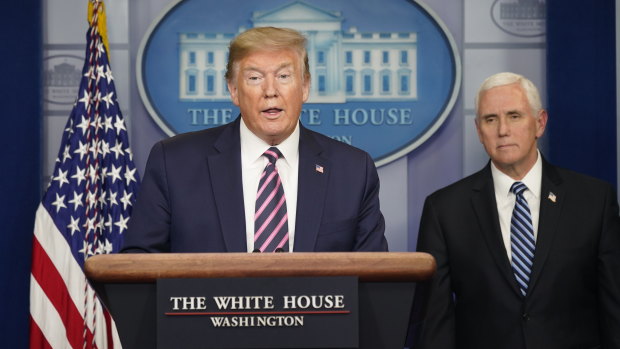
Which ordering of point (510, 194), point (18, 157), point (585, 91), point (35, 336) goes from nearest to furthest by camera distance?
point (510, 194), point (35, 336), point (18, 157), point (585, 91)

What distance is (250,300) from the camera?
1.30m

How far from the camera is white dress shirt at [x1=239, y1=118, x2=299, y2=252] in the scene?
1.89 m

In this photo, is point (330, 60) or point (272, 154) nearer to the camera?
point (272, 154)

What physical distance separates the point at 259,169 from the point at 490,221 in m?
1.14

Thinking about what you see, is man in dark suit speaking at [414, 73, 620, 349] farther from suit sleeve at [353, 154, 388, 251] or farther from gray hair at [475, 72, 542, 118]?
suit sleeve at [353, 154, 388, 251]

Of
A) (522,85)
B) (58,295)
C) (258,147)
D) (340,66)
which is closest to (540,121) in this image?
(522,85)

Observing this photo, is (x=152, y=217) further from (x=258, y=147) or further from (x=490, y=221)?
(x=490, y=221)

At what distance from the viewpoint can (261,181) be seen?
1.91 m

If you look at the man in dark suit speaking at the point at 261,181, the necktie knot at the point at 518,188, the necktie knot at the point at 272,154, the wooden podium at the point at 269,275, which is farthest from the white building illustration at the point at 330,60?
the wooden podium at the point at 269,275

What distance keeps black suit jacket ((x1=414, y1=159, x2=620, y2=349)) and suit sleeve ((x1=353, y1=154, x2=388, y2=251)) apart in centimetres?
73

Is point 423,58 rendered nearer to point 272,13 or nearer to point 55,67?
point 272,13

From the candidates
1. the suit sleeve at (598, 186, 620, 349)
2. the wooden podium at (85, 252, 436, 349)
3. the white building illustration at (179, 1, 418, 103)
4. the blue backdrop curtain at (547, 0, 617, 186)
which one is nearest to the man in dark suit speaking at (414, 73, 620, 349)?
the suit sleeve at (598, 186, 620, 349)

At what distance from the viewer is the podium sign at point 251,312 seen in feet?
4.27

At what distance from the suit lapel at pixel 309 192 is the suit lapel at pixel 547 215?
1044mm
